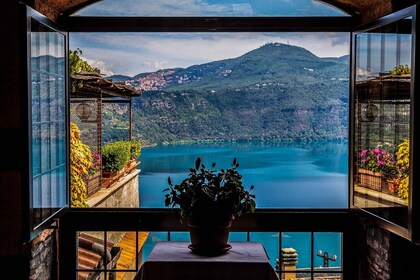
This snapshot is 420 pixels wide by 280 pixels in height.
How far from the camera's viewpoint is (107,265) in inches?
166

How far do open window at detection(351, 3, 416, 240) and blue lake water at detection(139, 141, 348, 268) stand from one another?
0.25m

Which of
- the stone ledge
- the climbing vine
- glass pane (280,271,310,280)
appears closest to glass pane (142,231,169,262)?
the stone ledge

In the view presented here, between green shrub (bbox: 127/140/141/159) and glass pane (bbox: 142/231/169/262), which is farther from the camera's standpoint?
green shrub (bbox: 127/140/141/159)

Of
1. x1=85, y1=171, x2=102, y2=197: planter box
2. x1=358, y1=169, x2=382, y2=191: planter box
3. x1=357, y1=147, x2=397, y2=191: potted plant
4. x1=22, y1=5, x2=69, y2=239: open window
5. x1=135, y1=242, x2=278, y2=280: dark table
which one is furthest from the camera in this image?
x1=85, y1=171, x2=102, y2=197: planter box

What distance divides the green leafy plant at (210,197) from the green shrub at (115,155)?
3.20ft

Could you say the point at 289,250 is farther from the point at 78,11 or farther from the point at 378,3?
the point at 78,11

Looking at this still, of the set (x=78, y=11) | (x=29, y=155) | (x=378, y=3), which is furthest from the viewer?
(x=78, y=11)

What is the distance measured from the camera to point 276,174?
431 cm

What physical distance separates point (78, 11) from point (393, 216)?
2893 mm

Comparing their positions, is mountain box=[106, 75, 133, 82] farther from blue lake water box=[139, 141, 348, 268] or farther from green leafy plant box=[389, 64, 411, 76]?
green leafy plant box=[389, 64, 411, 76]

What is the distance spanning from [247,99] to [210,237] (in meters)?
1.49

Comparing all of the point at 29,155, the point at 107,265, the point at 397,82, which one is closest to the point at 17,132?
the point at 29,155

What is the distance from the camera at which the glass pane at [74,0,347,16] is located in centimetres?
414

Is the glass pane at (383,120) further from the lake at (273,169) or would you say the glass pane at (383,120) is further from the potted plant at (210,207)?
the potted plant at (210,207)
